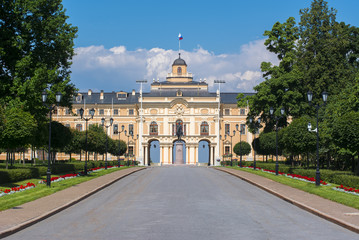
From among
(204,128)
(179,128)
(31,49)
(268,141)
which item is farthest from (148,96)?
(31,49)

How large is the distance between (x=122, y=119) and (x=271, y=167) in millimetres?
67631

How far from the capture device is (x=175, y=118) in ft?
335

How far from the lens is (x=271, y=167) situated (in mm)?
44156

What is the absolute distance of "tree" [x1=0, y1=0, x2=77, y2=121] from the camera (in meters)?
33.3

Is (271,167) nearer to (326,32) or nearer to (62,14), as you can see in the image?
(326,32)

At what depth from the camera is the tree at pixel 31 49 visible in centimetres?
3334

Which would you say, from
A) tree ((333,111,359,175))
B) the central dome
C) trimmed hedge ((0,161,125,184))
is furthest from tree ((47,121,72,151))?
the central dome

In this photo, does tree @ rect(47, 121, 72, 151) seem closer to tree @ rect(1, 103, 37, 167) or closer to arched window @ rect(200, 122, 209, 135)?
tree @ rect(1, 103, 37, 167)

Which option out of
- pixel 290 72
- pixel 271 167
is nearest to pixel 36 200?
pixel 271 167

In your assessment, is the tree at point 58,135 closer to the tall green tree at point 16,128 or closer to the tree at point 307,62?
the tall green tree at point 16,128

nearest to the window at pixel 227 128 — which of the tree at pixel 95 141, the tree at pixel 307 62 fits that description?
the tree at pixel 95 141

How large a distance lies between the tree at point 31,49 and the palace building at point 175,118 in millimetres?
60471

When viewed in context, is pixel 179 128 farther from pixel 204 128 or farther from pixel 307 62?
pixel 307 62

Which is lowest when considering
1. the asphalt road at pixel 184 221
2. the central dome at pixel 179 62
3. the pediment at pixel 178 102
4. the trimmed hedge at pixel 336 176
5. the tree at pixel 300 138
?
the asphalt road at pixel 184 221
